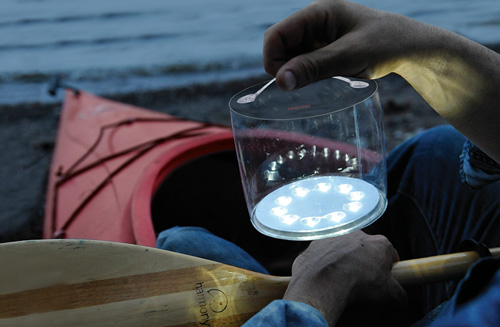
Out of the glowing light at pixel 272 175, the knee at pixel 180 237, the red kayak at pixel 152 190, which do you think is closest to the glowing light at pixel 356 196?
the glowing light at pixel 272 175

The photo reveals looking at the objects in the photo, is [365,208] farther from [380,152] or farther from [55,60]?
[55,60]

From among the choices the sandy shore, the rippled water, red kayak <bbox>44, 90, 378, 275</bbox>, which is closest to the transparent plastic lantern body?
red kayak <bbox>44, 90, 378, 275</bbox>

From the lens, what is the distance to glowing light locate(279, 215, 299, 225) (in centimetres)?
59

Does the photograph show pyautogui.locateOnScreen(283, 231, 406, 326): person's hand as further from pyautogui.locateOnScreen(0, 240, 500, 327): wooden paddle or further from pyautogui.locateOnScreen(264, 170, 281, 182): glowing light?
pyautogui.locateOnScreen(264, 170, 281, 182): glowing light

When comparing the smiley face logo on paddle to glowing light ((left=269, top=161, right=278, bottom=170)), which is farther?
glowing light ((left=269, top=161, right=278, bottom=170))

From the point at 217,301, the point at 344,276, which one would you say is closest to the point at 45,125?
the point at 217,301

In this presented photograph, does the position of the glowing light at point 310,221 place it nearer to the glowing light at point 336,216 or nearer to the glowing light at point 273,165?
the glowing light at point 336,216

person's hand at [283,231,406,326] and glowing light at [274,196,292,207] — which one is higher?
glowing light at [274,196,292,207]

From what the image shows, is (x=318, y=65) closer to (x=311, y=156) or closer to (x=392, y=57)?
(x=392, y=57)

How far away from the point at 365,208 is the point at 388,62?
0.18 m

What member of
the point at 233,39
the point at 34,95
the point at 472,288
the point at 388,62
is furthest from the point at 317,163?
the point at 233,39

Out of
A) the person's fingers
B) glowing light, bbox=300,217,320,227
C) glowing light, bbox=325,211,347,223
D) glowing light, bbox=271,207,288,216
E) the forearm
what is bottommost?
glowing light, bbox=271,207,288,216

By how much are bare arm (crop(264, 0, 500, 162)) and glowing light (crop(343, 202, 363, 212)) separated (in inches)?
6.4

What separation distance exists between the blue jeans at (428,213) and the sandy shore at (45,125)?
3.87ft
